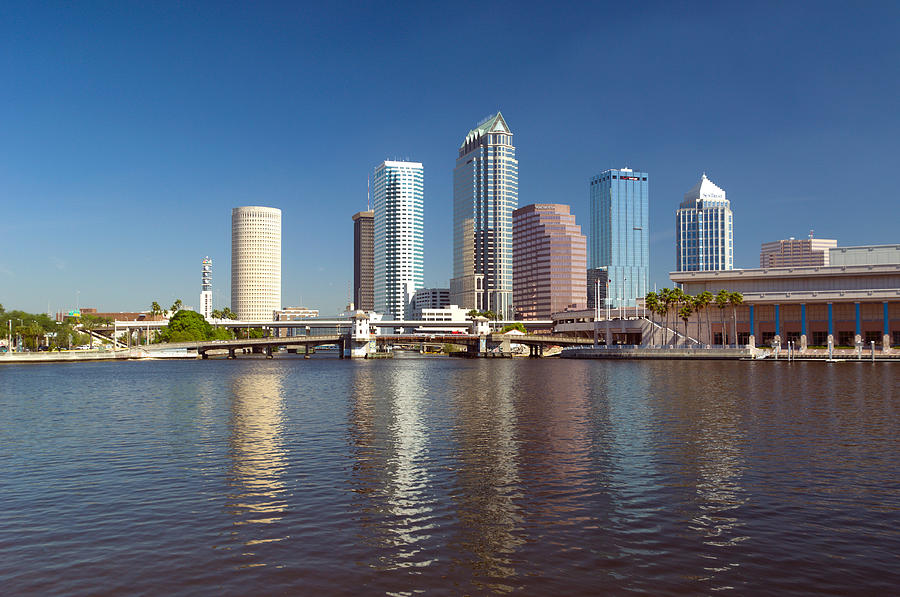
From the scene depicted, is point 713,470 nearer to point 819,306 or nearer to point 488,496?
point 488,496

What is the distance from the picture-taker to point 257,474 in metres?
33.4

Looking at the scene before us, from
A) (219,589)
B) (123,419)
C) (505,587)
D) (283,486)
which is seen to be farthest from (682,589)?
(123,419)

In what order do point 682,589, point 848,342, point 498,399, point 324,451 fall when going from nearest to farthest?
point 682,589 → point 324,451 → point 498,399 → point 848,342

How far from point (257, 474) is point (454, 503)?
11.2m

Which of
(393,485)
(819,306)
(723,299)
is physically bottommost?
(393,485)

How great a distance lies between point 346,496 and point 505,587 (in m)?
11.8

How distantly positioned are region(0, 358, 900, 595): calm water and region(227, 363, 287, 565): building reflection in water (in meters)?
0.17

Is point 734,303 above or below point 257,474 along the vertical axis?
above

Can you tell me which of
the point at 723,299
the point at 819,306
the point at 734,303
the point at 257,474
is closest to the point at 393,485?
the point at 257,474

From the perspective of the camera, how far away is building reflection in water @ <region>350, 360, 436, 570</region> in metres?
22.3

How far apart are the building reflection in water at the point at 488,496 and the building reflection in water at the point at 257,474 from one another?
6.83 m

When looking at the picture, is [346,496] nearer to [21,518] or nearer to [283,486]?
[283,486]

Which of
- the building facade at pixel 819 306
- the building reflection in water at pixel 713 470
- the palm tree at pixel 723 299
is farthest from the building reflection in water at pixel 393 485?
the building facade at pixel 819 306

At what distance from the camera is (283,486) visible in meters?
30.9
